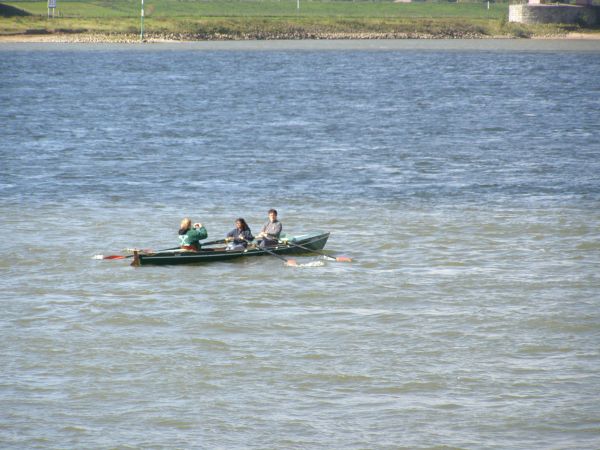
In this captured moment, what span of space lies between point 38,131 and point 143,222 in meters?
32.7

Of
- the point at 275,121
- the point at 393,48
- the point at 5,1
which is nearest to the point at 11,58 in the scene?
the point at 5,1

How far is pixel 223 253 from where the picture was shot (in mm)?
30922

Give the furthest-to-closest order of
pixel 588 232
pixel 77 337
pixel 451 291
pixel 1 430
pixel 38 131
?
1. pixel 38 131
2. pixel 588 232
3. pixel 451 291
4. pixel 77 337
5. pixel 1 430

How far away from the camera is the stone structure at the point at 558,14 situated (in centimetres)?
18550

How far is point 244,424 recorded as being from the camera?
64.3 ft

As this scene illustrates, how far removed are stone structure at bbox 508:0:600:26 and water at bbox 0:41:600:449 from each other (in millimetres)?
121743

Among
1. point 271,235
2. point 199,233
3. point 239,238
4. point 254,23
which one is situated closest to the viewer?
point 199,233

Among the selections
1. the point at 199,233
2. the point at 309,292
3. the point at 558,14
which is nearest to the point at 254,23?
the point at 558,14

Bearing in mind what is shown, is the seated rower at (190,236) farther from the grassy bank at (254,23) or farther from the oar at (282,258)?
the grassy bank at (254,23)

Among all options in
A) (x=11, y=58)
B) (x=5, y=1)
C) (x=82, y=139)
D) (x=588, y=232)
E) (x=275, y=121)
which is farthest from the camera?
(x=5, y=1)

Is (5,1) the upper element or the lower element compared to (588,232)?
upper

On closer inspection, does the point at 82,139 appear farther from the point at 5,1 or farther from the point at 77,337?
the point at 5,1

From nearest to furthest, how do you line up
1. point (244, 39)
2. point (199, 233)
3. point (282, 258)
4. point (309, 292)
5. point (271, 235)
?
point (309, 292) < point (199, 233) < point (282, 258) < point (271, 235) < point (244, 39)

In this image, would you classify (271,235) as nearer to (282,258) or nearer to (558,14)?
(282,258)
